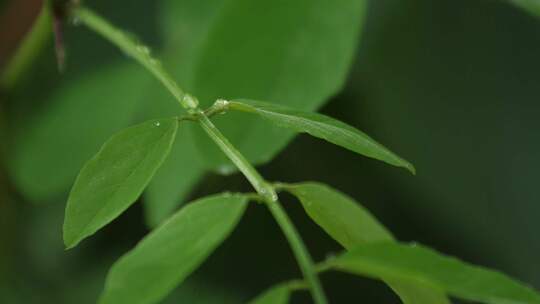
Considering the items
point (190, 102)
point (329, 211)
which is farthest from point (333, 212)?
point (190, 102)

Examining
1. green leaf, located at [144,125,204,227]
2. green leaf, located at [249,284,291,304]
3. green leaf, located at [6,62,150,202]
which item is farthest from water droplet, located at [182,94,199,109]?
green leaf, located at [6,62,150,202]

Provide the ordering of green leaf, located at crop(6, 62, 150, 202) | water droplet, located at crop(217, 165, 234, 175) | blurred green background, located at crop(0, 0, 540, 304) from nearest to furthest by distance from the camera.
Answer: water droplet, located at crop(217, 165, 234, 175)
green leaf, located at crop(6, 62, 150, 202)
blurred green background, located at crop(0, 0, 540, 304)

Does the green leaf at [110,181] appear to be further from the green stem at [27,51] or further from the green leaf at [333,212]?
the green stem at [27,51]

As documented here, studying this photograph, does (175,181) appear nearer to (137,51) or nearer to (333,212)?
(137,51)

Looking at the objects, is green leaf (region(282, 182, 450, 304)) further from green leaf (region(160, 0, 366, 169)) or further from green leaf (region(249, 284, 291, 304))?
green leaf (region(160, 0, 366, 169))

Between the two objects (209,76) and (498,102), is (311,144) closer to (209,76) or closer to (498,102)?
(498,102)

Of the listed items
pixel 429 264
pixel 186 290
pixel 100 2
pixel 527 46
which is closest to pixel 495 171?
pixel 527 46

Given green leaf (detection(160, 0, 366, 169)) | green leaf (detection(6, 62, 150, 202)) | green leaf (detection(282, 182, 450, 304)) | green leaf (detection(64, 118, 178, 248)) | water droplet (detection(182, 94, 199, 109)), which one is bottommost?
green leaf (detection(282, 182, 450, 304))
